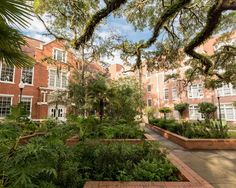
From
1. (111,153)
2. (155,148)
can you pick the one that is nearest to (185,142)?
(155,148)

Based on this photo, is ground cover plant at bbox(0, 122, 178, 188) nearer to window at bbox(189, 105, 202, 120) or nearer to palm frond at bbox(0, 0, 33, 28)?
palm frond at bbox(0, 0, 33, 28)

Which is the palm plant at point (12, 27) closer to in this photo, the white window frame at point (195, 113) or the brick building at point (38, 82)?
the brick building at point (38, 82)

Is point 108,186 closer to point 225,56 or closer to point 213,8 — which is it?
point 213,8

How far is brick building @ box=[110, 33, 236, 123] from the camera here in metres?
22.4

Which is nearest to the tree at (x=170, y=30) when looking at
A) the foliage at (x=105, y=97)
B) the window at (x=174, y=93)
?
the foliage at (x=105, y=97)

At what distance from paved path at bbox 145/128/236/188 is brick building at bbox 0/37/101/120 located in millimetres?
13690

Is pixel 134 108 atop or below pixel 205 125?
atop

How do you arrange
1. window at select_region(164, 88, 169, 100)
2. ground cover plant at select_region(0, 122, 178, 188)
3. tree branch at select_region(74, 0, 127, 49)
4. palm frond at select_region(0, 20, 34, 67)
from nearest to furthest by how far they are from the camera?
palm frond at select_region(0, 20, 34, 67) < ground cover plant at select_region(0, 122, 178, 188) < tree branch at select_region(74, 0, 127, 49) < window at select_region(164, 88, 169, 100)

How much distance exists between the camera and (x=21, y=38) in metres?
1.42

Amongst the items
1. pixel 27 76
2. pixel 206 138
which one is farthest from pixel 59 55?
pixel 206 138

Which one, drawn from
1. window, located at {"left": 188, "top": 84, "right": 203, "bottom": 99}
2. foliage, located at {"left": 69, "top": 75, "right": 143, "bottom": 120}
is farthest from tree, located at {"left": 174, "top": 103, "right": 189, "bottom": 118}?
foliage, located at {"left": 69, "top": 75, "right": 143, "bottom": 120}

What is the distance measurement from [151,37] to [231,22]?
4403mm

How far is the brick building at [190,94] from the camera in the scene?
22406 millimetres

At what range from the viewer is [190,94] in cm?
2689
